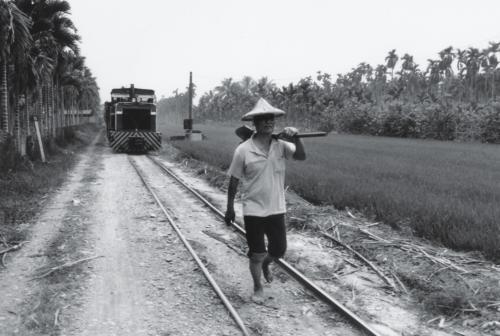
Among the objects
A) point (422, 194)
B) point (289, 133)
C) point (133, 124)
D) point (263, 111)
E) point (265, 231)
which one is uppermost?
point (263, 111)

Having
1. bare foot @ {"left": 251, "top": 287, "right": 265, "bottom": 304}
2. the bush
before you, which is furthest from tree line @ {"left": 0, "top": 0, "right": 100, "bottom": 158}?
the bush

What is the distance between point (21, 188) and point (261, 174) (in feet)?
30.1

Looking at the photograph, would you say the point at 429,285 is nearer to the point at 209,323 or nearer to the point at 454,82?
the point at 209,323

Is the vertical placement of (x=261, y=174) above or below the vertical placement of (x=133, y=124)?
above

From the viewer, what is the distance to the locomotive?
82.6ft

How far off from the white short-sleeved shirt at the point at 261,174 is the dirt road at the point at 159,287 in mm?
1092

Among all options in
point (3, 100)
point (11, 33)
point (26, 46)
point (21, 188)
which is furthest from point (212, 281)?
point (3, 100)

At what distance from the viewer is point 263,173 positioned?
14.7 feet

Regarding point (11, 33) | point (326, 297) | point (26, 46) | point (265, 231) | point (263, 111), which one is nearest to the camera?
point (263, 111)

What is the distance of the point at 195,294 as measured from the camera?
5129 millimetres

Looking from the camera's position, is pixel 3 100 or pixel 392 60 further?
pixel 392 60

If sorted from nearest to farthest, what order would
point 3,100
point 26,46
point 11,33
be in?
point 11,33 < point 26,46 < point 3,100

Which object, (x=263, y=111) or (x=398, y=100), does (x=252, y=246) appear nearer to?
(x=263, y=111)

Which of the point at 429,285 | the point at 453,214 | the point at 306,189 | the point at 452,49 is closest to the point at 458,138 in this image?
the point at 306,189
